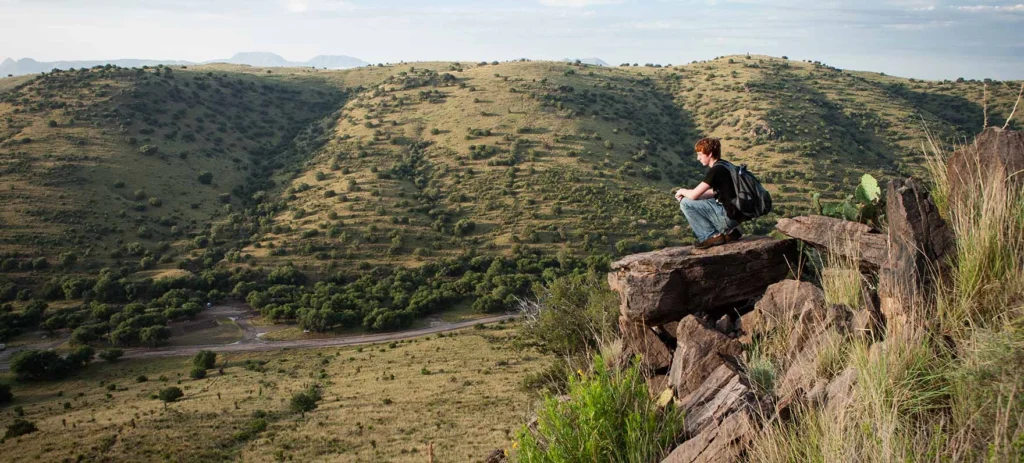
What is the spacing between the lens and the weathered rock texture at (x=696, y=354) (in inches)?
249

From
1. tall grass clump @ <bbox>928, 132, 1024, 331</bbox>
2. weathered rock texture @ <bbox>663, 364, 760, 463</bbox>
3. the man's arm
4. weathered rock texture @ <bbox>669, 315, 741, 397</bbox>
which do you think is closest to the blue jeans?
the man's arm

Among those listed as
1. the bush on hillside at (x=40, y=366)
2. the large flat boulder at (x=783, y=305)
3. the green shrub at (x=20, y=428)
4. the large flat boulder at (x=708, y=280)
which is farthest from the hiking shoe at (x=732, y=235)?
the bush on hillside at (x=40, y=366)

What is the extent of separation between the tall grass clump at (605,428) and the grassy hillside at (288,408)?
1252 cm

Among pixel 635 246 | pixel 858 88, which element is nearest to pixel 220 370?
pixel 635 246

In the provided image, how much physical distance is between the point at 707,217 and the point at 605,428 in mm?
4816

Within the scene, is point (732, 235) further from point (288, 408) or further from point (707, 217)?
point (288, 408)

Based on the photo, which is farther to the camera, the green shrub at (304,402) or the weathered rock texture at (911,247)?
the green shrub at (304,402)

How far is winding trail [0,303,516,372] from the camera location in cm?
4212

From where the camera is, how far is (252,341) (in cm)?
4481

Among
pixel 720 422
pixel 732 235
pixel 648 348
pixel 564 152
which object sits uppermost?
pixel 732 235

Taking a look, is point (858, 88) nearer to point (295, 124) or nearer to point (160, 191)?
point (295, 124)

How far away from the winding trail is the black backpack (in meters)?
39.9

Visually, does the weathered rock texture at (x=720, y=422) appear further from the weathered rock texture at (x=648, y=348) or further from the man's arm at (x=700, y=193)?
the man's arm at (x=700, y=193)

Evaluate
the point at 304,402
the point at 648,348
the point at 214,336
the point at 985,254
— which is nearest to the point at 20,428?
the point at 304,402
